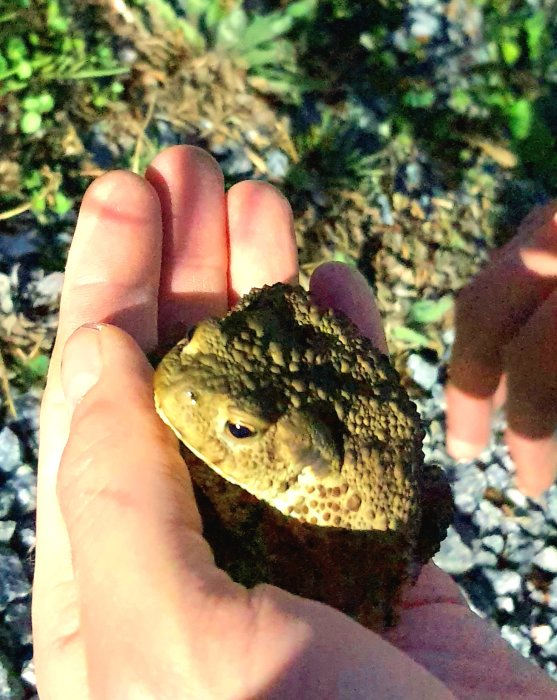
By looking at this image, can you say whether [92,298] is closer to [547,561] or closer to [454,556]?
[454,556]

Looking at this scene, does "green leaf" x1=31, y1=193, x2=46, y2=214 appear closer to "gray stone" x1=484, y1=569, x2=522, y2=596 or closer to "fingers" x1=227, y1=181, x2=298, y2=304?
"fingers" x1=227, y1=181, x2=298, y2=304

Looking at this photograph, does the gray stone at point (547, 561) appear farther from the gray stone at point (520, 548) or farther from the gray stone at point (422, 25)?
Answer: the gray stone at point (422, 25)

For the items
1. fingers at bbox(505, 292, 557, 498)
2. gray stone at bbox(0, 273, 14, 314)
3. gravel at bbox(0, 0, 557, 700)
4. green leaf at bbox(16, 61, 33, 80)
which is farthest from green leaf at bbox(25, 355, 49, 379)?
fingers at bbox(505, 292, 557, 498)

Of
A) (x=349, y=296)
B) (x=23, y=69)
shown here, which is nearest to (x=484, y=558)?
(x=349, y=296)

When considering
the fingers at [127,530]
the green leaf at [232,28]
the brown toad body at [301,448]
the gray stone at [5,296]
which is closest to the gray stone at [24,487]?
the gray stone at [5,296]

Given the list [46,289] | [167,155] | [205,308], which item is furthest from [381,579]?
[46,289]
